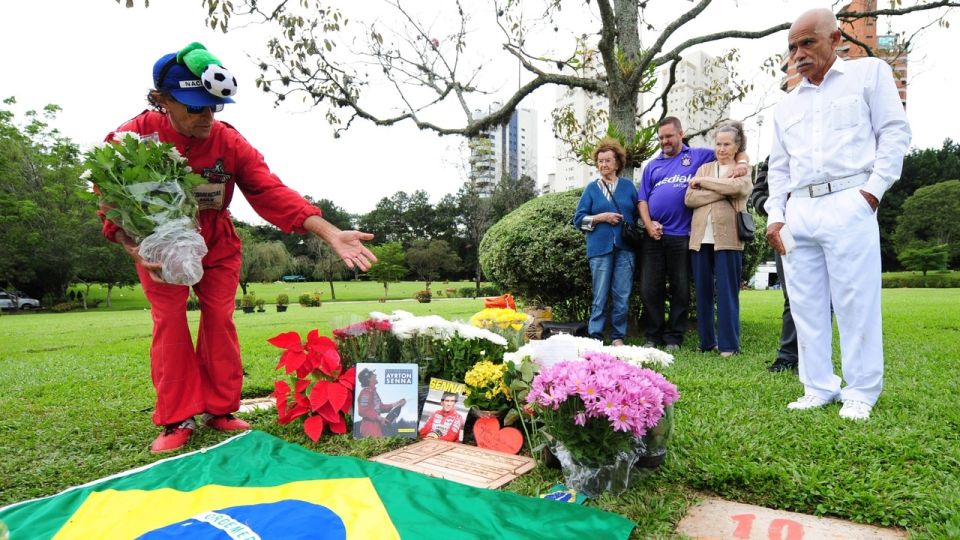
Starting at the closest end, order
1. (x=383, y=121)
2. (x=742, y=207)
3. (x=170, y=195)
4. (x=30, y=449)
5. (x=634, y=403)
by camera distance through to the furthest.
A: (x=634, y=403) → (x=170, y=195) → (x=30, y=449) → (x=742, y=207) → (x=383, y=121)

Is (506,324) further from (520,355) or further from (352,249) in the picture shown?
(352,249)

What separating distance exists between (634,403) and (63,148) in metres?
42.1

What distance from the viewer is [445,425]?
2.90m

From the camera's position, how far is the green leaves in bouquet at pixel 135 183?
8.25 ft

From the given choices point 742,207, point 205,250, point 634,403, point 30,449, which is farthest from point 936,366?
point 30,449

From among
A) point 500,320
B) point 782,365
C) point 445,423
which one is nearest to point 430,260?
point 782,365

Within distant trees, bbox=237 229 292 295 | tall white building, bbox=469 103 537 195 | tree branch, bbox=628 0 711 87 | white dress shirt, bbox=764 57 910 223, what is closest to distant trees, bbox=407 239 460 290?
tall white building, bbox=469 103 537 195

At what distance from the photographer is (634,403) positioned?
202 centimetres

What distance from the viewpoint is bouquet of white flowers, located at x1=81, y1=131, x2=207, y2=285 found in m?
2.51

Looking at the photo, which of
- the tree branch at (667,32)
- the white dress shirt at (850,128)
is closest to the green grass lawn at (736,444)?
the white dress shirt at (850,128)

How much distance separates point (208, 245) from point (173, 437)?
1.03 m

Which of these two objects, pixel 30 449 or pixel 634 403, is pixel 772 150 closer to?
pixel 634 403

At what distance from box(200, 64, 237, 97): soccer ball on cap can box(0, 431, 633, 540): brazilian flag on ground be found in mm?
1761

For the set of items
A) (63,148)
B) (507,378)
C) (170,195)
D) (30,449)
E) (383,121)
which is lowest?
(30,449)
